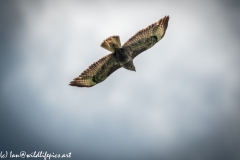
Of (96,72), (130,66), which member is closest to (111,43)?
(130,66)

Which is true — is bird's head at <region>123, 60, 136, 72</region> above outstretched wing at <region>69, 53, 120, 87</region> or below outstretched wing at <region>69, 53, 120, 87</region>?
below

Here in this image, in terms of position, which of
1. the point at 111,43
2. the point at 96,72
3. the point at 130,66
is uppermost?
the point at 111,43

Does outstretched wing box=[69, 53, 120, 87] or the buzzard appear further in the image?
outstretched wing box=[69, 53, 120, 87]

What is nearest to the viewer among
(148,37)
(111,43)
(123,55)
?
(111,43)

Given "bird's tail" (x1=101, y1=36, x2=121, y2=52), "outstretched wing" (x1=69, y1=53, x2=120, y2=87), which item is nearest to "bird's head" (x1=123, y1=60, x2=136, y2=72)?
"outstretched wing" (x1=69, y1=53, x2=120, y2=87)

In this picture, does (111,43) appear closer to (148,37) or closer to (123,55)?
(123,55)

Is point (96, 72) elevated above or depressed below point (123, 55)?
below

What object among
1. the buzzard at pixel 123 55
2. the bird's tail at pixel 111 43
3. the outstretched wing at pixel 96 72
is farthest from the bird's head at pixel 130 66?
the bird's tail at pixel 111 43

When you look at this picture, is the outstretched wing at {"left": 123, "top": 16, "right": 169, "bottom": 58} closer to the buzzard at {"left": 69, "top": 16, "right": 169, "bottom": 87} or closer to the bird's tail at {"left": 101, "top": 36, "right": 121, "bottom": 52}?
the buzzard at {"left": 69, "top": 16, "right": 169, "bottom": 87}

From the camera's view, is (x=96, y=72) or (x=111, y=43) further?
(x=96, y=72)
